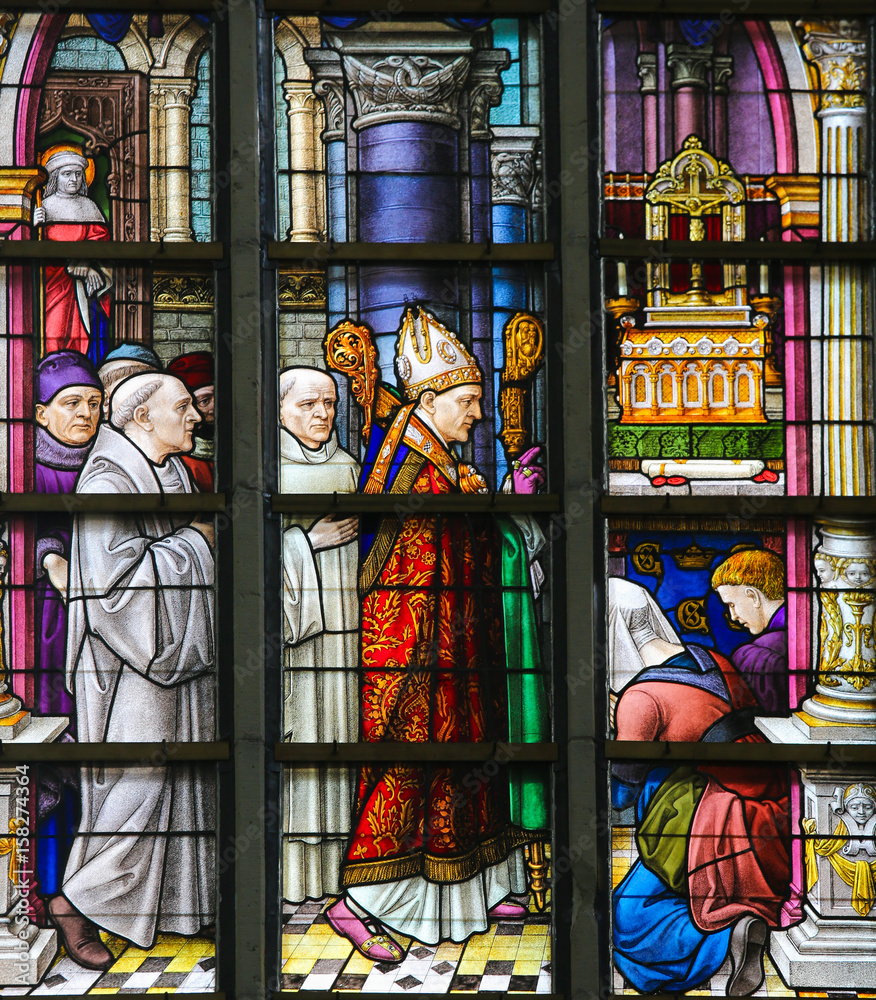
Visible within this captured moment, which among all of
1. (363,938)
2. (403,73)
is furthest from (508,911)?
(403,73)

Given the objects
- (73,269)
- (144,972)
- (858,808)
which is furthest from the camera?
(73,269)

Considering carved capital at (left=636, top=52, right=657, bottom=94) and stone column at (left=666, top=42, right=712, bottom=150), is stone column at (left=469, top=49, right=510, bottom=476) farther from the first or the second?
stone column at (left=666, top=42, right=712, bottom=150)

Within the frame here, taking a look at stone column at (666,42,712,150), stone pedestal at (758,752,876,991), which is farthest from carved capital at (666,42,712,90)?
stone pedestal at (758,752,876,991)

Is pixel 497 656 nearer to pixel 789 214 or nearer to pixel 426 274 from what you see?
pixel 426 274

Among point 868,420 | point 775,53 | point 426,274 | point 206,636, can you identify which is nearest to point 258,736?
point 206,636

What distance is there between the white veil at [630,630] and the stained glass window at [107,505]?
220 cm

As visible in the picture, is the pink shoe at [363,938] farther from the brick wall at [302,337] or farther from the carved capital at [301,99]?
the carved capital at [301,99]

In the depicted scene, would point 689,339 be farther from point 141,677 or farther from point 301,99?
point 141,677

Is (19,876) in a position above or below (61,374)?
below

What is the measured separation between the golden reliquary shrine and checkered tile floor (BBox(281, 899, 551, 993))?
9.49 ft

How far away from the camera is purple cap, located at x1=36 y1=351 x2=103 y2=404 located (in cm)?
473

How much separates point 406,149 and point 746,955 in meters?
4.78

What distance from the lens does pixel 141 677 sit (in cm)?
466

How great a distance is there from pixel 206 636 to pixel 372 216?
2508 millimetres
